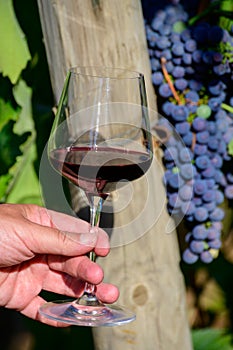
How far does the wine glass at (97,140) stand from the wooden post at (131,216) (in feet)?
0.85

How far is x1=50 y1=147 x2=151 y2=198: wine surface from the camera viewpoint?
4.64ft

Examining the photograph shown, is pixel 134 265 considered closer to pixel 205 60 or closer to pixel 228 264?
pixel 205 60

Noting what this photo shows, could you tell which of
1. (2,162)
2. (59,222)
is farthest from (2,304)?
(2,162)

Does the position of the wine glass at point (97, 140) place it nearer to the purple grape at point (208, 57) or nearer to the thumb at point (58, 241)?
the thumb at point (58, 241)

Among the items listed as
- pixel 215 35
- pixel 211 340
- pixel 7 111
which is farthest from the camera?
pixel 211 340

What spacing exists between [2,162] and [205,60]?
64 centimetres

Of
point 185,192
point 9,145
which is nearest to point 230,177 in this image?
point 185,192

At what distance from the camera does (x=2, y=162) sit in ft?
7.02

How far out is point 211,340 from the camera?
2.28m

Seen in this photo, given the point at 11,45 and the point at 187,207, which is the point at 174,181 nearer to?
the point at 187,207

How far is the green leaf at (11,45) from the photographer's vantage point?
195 cm

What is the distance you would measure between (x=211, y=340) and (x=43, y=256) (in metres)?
0.77

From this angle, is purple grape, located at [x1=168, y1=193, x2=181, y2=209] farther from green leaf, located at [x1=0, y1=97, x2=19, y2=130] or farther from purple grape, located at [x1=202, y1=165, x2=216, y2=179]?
green leaf, located at [x1=0, y1=97, x2=19, y2=130]

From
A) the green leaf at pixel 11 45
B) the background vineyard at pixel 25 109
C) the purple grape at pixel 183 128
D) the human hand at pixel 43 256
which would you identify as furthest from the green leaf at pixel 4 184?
the purple grape at pixel 183 128
